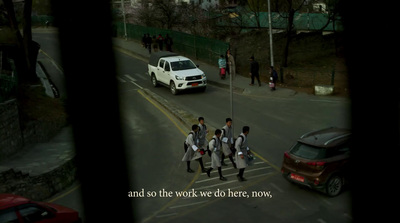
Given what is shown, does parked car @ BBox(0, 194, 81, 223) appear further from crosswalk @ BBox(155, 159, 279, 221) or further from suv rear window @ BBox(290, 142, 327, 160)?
suv rear window @ BBox(290, 142, 327, 160)

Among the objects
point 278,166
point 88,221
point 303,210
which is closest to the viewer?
point 303,210

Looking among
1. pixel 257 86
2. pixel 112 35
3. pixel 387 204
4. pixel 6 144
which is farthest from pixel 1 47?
pixel 112 35

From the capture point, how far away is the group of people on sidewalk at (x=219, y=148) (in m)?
11.9

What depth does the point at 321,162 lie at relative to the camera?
34.7ft

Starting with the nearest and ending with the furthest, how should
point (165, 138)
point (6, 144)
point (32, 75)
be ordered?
1. point (6, 144)
2. point (165, 138)
3. point (32, 75)

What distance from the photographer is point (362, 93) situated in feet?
70.8

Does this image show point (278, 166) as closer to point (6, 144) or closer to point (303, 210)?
point (303, 210)

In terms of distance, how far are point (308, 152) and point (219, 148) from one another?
254cm

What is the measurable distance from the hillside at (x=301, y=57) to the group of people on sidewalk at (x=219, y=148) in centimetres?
1152

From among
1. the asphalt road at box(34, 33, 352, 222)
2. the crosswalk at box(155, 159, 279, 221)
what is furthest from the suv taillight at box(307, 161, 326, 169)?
the crosswalk at box(155, 159, 279, 221)

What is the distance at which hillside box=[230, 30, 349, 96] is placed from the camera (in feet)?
85.5

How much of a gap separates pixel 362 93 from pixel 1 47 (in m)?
19.5

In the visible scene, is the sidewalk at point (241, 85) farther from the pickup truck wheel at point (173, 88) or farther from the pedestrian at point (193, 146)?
the pedestrian at point (193, 146)

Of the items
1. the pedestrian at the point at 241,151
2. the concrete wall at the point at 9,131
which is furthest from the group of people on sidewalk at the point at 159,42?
the pedestrian at the point at 241,151
